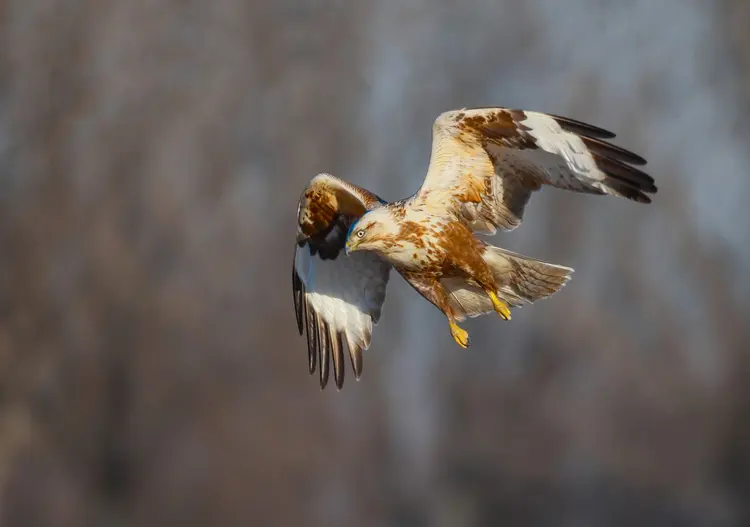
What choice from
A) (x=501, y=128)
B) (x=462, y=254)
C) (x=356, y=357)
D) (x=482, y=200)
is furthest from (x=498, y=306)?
(x=356, y=357)

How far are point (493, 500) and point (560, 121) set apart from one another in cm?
1315

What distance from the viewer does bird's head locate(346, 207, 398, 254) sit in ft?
24.4

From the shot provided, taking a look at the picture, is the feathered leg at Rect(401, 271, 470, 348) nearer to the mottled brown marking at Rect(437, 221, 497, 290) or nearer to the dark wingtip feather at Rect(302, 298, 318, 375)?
the mottled brown marking at Rect(437, 221, 497, 290)

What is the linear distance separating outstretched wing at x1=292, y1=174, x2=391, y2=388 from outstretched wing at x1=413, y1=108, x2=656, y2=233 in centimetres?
150

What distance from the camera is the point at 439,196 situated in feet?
24.9

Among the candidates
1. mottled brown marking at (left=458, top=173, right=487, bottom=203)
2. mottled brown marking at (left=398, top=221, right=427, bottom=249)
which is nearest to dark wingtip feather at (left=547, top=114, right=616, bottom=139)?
mottled brown marking at (left=458, top=173, right=487, bottom=203)

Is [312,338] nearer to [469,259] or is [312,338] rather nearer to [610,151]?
[469,259]

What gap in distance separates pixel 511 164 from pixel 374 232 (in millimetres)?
1141

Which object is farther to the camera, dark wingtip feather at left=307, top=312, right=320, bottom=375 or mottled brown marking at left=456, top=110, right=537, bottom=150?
dark wingtip feather at left=307, top=312, right=320, bottom=375

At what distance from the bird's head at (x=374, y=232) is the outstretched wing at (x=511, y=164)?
0.30 meters

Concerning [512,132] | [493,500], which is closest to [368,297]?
[512,132]

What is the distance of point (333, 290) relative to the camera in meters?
9.09

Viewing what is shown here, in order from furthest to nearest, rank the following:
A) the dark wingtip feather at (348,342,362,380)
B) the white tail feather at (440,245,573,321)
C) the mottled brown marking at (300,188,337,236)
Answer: the dark wingtip feather at (348,342,362,380) → the mottled brown marking at (300,188,337,236) → the white tail feather at (440,245,573,321)

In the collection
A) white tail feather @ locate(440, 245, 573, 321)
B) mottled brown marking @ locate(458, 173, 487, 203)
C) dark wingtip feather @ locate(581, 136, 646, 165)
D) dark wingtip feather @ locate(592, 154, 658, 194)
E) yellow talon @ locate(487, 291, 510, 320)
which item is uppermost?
dark wingtip feather @ locate(581, 136, 646, 165)
